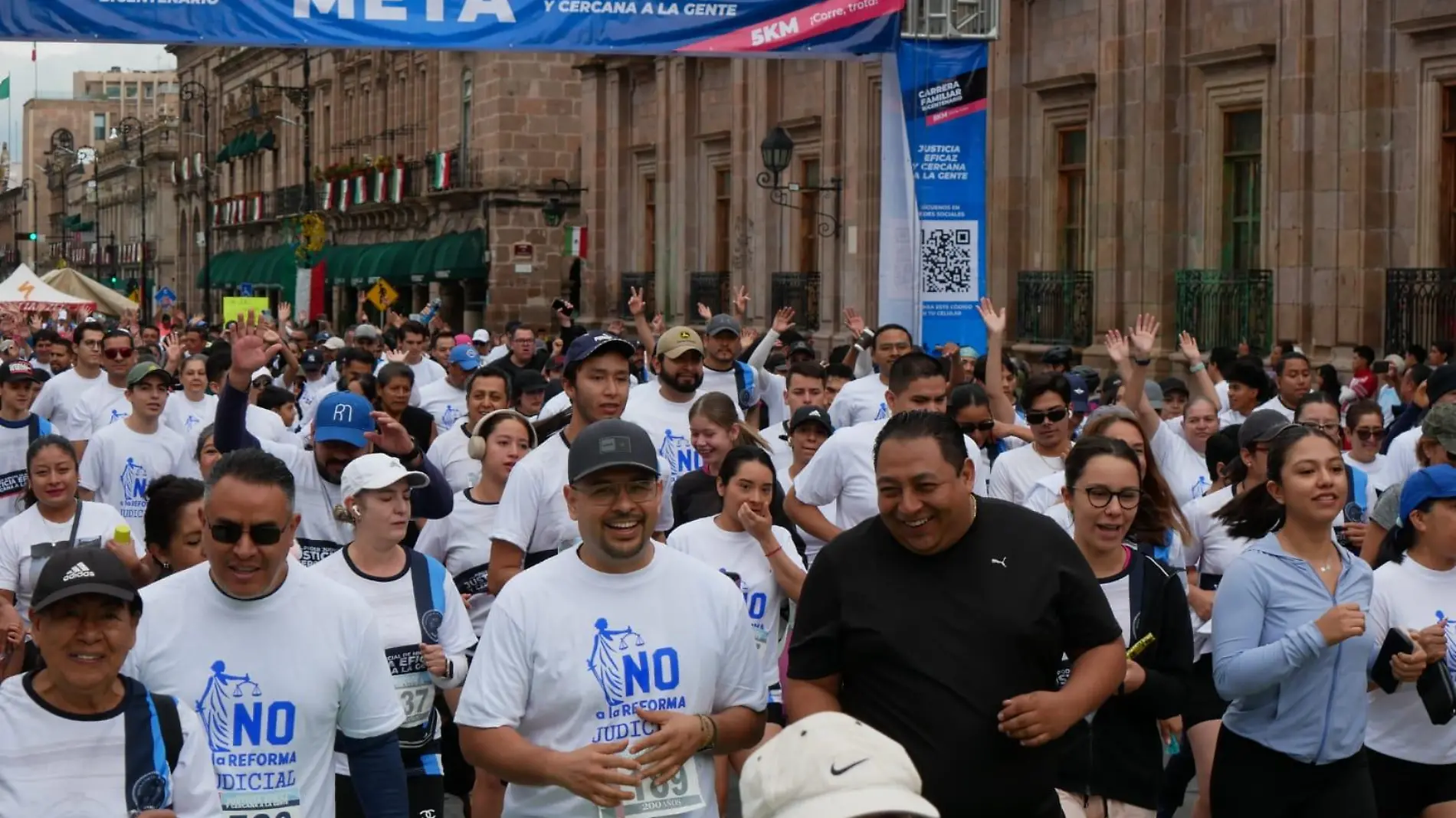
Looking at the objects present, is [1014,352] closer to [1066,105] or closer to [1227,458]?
[1066,105]

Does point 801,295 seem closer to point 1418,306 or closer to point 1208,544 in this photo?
point 1418,306

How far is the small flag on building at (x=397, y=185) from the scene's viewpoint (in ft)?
173

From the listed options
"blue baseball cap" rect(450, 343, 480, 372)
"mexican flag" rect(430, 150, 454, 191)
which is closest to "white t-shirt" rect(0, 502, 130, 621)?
"blue baseball cap" rect(450, 343, 480, 372)

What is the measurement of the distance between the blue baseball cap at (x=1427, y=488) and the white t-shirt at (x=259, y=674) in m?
3.40

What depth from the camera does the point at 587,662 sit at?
4.78 m

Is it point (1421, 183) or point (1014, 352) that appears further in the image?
point (1014, 352)

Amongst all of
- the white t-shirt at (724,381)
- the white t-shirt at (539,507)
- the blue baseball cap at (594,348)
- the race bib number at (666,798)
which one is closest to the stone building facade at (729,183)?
the white t-shirt at (724,381)

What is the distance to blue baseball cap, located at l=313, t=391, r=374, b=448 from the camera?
761 cm

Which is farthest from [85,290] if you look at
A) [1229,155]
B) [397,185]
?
[1229,155]

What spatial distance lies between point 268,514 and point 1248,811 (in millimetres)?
3040

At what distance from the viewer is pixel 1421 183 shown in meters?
18.4

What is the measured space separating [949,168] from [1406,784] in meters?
8.22

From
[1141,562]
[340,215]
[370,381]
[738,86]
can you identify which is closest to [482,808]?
[1141,562]

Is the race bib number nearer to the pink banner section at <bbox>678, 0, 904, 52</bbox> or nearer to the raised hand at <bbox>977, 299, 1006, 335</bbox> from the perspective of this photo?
the raised hand at <bbox>977, 299, 1006, 335</bbox>
